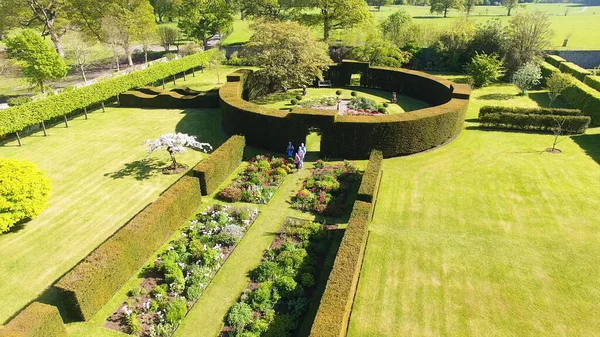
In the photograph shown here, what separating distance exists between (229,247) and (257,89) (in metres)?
24.2

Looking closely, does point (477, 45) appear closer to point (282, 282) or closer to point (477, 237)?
point (477, 237)

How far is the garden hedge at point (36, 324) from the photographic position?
9531mm

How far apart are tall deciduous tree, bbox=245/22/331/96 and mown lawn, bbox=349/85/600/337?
15.6 metres

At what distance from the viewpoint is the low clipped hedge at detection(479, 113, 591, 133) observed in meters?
25.7

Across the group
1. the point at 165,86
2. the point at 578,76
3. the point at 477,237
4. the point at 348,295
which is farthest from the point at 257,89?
the point at 578,76

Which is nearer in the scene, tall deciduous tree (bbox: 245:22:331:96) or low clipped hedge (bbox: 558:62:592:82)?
tall deciduous tree (bbox: 245:22:331:96)

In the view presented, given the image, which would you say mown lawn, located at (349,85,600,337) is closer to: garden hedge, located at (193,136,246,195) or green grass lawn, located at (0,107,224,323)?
garden hedge, located at (193,136,246,195)

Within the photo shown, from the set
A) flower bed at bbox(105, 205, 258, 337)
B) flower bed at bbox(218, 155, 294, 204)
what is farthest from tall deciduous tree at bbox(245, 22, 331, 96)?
flower bed at bbox(105, 205, 258, 337)

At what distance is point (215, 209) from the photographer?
17594 mm

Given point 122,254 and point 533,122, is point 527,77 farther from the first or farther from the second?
point 122,254

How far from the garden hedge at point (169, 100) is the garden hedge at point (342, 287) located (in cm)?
2322

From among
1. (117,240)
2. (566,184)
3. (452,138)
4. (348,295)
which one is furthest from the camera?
(452,138)

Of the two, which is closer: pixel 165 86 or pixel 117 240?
pixel 117 240

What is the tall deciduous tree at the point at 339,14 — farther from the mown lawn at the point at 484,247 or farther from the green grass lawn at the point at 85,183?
the mown lawn at the point at 484,247
